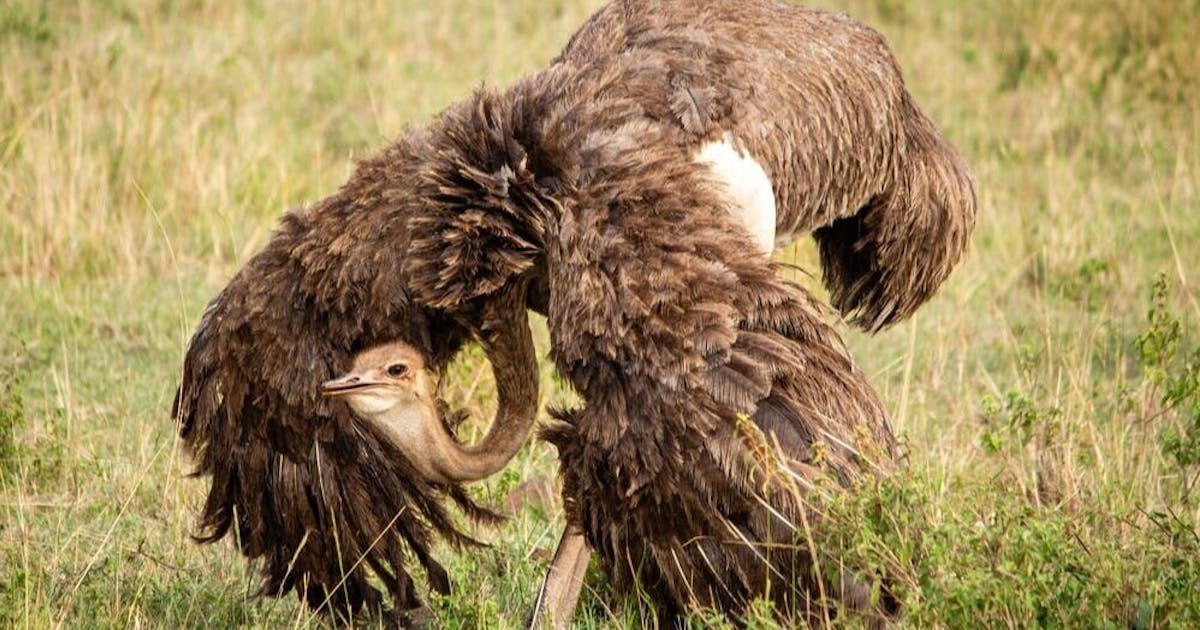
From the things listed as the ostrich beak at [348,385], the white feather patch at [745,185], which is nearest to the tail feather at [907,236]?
the white feather patch at [745,185]

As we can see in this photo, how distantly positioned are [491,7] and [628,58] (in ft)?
21.8

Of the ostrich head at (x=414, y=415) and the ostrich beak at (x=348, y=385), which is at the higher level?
the ostrich beak at (x=348, y=385)

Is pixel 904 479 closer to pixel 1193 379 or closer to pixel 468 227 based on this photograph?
pixel 468 227

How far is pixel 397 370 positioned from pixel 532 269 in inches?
14.2

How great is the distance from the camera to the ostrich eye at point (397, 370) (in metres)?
3.92

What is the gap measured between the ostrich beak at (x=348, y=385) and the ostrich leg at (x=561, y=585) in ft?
1.93

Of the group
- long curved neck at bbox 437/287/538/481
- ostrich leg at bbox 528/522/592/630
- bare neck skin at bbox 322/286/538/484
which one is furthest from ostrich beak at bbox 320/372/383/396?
ostrich leg at bbox 528/522/592/630

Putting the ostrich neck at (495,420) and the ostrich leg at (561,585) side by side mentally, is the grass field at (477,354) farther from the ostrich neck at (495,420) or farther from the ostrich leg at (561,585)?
the ostrich neck at (495,420)

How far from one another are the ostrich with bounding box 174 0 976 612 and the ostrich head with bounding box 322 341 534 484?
0.07ft

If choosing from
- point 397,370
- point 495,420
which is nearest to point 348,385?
point 397,370

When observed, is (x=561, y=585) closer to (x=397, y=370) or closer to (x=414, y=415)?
(x=414, y=415)

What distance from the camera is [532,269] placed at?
3900 mm

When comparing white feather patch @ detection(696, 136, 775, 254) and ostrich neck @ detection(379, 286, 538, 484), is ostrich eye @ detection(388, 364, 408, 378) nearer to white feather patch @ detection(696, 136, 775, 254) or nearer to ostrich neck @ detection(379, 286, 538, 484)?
ostrich neck @ detection(379, 286, 538, 484)

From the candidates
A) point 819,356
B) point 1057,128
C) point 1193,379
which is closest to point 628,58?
point 819,356
